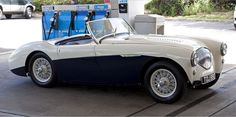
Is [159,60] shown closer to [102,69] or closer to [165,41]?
[165,41]

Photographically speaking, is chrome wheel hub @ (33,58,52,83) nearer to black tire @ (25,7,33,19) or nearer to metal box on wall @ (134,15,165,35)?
metal box on wall @ (134,15,165,35)

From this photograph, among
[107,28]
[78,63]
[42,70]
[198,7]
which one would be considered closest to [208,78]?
[107,28]

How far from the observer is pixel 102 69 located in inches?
273

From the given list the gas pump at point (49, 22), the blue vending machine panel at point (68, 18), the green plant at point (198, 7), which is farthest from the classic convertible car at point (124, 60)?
the green plant at point (198, 7)

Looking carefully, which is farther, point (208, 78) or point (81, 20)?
point (81, 20)

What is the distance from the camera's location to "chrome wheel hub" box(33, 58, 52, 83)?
25.0ft

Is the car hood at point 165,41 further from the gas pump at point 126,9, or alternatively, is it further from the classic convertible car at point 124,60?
the gas pump at point 126,9

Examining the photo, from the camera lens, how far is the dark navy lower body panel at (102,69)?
6.64m

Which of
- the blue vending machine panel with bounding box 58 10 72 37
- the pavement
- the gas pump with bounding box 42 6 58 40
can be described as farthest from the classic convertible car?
the gas pump with bounding box 42 6 58 40

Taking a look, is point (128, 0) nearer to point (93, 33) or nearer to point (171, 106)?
point (93, 33)

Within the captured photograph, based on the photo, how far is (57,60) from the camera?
291 inches

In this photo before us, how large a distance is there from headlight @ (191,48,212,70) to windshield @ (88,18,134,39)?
5.09 ft

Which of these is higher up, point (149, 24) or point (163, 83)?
point (149, 24)

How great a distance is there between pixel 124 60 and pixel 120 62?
0.08 metres
